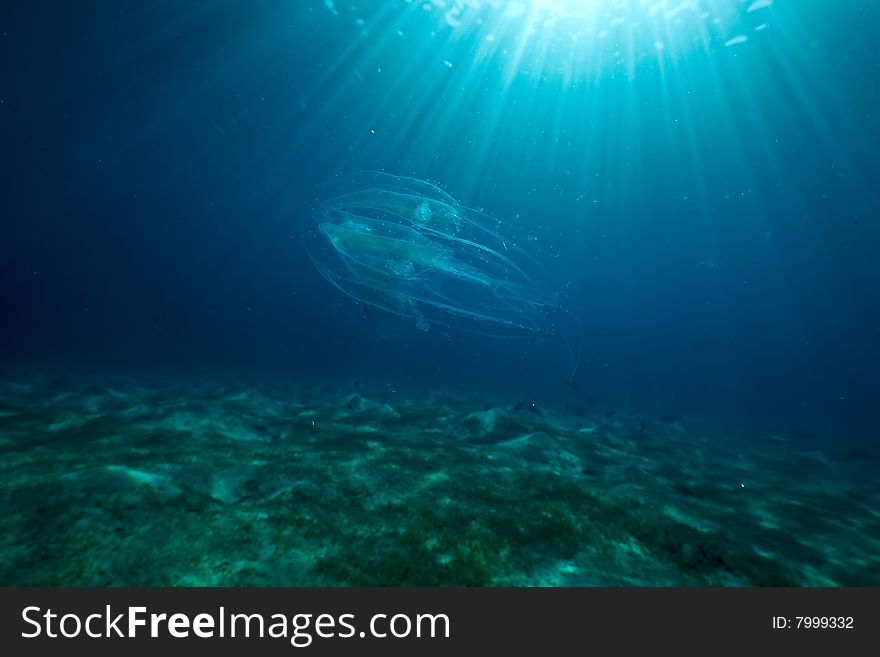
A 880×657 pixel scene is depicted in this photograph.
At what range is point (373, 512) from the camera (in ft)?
11.3

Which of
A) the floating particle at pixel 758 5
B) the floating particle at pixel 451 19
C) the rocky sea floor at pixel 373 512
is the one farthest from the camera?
the floating particle at pixel 451 19

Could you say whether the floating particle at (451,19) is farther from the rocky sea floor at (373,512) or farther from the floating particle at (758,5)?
the rocky sea floor at (373,512)

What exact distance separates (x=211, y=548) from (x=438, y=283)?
801 cm

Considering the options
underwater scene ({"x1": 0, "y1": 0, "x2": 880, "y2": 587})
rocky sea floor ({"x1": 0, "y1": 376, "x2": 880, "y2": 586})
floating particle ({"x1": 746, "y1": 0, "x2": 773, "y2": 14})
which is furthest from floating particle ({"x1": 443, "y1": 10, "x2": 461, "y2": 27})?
rocky sea floor ({"x1": 0, "y1": 376, "x2": 880, "y2": 586})

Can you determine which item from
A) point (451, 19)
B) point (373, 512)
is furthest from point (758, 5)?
point (373, 512)

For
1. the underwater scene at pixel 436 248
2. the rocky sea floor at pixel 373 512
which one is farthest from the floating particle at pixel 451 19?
the rocky sea floor at pixel 373 512

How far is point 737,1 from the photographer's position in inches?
579

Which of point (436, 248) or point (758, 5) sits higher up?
point (758, 5)

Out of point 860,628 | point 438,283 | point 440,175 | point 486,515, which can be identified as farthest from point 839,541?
point 440,175

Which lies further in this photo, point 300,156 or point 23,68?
point 300,156

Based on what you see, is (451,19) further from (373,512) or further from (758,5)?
(373,512)

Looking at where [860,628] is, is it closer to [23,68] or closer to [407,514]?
[407,514]

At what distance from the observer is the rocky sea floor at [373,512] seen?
8.38ft

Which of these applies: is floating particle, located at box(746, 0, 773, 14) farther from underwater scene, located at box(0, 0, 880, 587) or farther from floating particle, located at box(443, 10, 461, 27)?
floating particle, located at box(443, 10, 461, 27)
